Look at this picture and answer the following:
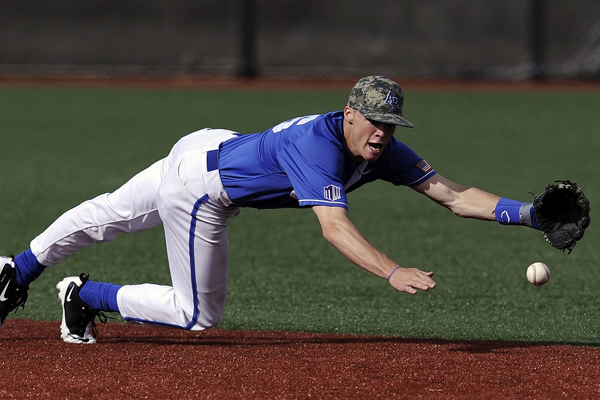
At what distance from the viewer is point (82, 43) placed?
24047 mm

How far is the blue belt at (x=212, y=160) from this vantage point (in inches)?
200

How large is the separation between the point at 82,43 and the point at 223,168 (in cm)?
1994

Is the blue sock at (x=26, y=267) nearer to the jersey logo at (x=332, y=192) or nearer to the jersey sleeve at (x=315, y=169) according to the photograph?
the jersey sleeve at (x=315, y=169)

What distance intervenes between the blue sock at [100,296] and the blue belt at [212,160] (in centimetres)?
85

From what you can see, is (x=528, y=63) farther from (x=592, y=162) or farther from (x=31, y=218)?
(x=31, y=218)

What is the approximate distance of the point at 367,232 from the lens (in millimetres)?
9289

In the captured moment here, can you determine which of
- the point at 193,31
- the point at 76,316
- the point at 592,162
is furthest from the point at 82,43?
the point at 76,316

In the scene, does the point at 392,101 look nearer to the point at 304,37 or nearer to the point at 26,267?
the point at 26,267

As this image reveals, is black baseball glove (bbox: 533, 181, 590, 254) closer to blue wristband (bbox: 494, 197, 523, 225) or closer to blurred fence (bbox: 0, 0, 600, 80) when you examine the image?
blue wristband (bbox: 494, 197, 523, 225)

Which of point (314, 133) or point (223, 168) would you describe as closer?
point (314, 133)

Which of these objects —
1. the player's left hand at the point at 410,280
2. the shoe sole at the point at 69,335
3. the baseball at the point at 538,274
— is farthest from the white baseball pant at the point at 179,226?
the baseball at the point at 538,274

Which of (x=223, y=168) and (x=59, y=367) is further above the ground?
(x=223, y=168)

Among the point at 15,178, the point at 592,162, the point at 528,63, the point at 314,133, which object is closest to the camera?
the point at 314,133

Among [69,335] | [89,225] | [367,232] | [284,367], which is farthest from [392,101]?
[367,232]
